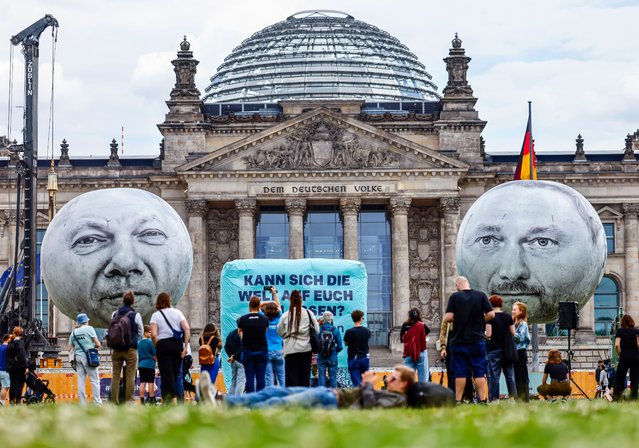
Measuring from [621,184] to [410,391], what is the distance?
63252 mm

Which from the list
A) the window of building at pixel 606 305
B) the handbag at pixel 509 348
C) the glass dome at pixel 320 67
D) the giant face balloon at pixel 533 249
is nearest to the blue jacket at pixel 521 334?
the handbag at pixel 509 348

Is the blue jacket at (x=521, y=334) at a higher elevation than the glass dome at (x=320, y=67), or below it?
below

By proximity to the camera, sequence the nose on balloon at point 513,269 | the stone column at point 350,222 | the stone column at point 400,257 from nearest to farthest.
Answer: the nose on balloon at point 513,269 < the stone column at point 400,257 < the stone column at point 350,222

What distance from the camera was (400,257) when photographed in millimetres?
73125

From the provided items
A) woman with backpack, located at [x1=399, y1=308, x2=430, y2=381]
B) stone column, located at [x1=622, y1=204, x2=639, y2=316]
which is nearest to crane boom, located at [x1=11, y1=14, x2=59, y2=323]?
woman with backpack, located at [x1=399, y1=308, x2=430, y2=381]

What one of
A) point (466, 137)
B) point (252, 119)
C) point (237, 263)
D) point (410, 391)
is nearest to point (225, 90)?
point (252, 119)

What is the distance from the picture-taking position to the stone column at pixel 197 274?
73.2m

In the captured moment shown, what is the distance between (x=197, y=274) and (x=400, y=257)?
34.6 ft

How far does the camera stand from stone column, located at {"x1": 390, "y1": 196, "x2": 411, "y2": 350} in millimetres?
72625

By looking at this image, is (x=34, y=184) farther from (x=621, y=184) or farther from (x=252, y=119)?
(x=621, y=184)

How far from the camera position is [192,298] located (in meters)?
73.4

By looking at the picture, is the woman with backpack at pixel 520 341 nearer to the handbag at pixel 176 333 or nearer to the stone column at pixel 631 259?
the handbag at pixel 176 333

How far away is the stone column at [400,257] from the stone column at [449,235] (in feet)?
6.30

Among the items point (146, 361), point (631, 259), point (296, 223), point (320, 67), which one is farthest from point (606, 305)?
point (146, 361)
